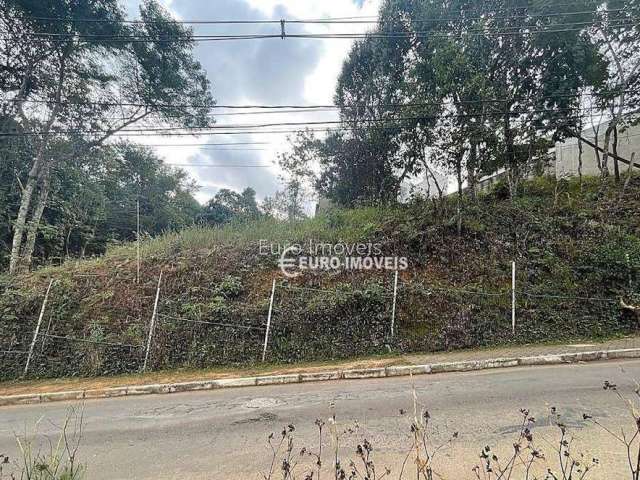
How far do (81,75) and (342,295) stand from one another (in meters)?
13.3

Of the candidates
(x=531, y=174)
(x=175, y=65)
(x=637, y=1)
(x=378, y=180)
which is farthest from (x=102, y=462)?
(x=637, y=1)

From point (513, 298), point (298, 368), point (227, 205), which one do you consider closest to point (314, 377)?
point (298, 368)

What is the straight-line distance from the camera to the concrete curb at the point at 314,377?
6242 millimetres

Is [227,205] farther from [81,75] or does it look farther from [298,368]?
[298,368]

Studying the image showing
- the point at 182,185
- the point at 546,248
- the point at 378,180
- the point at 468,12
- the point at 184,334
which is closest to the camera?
the point at 184,334

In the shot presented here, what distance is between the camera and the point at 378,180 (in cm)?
1448

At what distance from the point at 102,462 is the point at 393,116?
1140cm

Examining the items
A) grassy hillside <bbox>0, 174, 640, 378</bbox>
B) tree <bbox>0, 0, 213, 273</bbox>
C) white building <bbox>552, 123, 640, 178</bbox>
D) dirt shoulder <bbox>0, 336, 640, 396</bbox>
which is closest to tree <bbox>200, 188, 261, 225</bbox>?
tree <bbox>0, 0, 213, 273</bbox>

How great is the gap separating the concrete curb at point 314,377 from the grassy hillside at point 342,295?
1145 millimetres

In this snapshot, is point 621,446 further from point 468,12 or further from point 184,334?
point 468,12

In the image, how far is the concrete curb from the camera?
246 inches

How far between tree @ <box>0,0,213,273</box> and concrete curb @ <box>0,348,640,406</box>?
22.8ft

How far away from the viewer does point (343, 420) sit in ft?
13.2

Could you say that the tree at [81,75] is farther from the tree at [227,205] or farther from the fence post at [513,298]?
the tree at [227,205]
